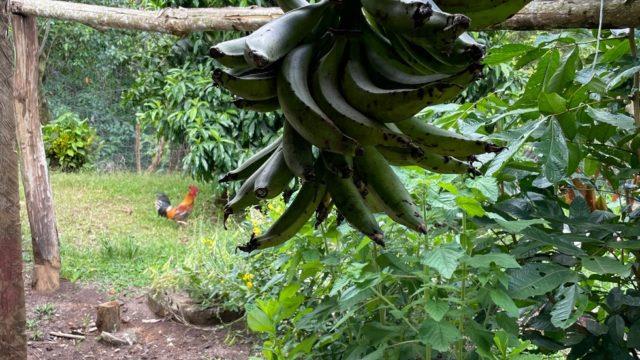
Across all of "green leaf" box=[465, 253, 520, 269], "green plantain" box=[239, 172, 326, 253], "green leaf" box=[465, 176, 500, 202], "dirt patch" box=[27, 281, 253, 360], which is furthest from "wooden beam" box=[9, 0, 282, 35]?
"dirt patch" box=[27, 281, 253, 360]

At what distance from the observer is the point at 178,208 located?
6.06 m

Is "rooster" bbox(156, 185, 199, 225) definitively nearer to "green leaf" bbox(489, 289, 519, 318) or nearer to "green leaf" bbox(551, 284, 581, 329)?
"green leaf" bbox(489, 289, 519, 318)

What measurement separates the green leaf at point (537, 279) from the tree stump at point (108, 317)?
9.45ft

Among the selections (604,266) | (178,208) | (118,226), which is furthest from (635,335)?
(118,226)

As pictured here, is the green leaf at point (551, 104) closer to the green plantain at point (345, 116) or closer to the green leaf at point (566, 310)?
the green leaf at point (566, 310)

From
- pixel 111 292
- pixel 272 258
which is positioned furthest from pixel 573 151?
pixel 111 292

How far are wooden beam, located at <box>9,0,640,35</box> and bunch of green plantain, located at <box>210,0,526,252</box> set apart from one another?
1.67 feet

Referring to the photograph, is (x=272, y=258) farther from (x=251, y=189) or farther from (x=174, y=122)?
(x=174, y=122)

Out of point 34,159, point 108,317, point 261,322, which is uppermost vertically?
point 261,322

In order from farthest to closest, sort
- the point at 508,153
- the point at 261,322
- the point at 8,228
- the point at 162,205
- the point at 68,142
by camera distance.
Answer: the point at 68,142 → the point at 162,205 → the point at 8,228 → the point at 261,322 → the point at 508,153

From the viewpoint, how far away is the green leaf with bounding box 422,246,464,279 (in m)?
1.14

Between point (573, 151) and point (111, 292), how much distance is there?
3731mm

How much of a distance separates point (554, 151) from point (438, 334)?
1.29 ft

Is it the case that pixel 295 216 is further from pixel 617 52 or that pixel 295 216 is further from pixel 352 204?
pixel 617 52
